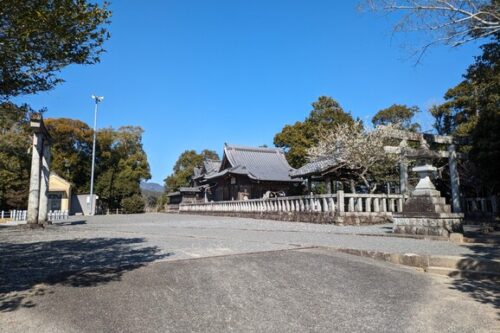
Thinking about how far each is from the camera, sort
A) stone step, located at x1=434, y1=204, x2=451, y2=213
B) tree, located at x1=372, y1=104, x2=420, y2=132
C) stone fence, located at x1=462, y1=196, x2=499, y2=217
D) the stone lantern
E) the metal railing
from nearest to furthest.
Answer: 1. the stone lantern
2. stone step, located at x1=434, y1=204, x2=451, y2=213
3. the metal railing
4. stone fence, located at x1=462, y1=196, x2=499, y2=217
5. tree, located at x1=372, y1=104, x2=420, y2=132

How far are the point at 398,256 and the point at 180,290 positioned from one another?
13.2 feet

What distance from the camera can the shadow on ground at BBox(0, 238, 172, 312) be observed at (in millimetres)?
4059

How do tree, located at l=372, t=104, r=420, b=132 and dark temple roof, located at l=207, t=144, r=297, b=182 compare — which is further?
tree, located at l=372, t=104, r=420, b=132

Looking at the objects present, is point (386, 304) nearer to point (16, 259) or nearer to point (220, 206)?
point (16, 259)

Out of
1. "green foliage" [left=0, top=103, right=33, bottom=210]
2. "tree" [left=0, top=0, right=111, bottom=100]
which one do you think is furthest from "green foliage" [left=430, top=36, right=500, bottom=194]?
"green foliage" [left=0, top=103, right=33, bottom=210]

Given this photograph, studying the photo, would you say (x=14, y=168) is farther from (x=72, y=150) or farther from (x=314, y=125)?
(x=314, y=125)

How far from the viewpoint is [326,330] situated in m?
3.22

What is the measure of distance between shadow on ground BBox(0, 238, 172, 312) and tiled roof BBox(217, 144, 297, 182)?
64.0ft

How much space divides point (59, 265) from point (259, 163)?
82.1 feet

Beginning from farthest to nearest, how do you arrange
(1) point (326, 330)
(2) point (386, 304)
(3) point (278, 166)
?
(3) point (278, 166), (2) point (386, 304), (1) point (326, 330)

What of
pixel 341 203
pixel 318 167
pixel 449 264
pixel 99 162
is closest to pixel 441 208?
pixel 449 264

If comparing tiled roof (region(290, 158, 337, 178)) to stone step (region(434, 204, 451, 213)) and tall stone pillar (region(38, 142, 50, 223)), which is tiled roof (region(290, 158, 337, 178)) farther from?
tall stone pillar (region(38, 142, 50, 223))

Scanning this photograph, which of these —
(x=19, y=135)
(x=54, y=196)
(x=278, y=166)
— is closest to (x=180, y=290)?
(x=278, y=166)

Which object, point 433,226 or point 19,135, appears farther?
point 19,135
